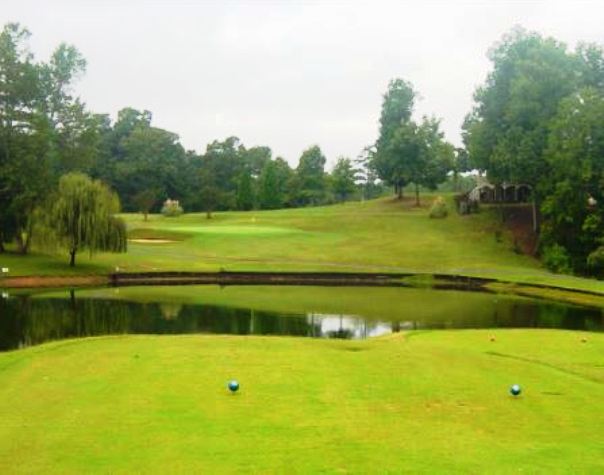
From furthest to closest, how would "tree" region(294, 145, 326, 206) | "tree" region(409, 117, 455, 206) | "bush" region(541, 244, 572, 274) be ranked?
1. "tree" region(294, 145, 326, 206)
2. "tree" region(409, 117, 455, 206)
3. "bush" region(541, 244, 572, 274)

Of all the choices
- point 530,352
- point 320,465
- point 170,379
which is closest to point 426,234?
→ point 530,352

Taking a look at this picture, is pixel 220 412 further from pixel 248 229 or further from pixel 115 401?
pixel 248 229

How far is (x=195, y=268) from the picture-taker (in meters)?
51.0

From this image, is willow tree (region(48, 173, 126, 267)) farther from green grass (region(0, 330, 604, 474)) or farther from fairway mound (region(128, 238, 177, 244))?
green grass (region(0, 330, 604, 474))

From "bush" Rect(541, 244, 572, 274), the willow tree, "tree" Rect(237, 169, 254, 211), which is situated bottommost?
"bush" Rect(541, 244, 572, 274)

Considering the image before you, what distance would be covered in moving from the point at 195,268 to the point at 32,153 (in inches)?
566

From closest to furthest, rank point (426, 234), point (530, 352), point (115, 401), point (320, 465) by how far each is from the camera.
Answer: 1. point (320, 465)
2. point (115, 401)
3. point (530, 352)
4. point (426, 234)

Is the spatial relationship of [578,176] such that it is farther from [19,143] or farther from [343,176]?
[343,176]

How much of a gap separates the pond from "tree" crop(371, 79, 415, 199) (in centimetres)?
4051

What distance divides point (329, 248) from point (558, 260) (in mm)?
19083

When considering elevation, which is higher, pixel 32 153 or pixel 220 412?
pixel 32 153

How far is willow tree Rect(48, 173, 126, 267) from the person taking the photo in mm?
49062

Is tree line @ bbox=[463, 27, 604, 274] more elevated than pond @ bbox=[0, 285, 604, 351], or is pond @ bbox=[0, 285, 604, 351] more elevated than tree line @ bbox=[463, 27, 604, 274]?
tree line @ bbox=[463, 27, 604, 274]

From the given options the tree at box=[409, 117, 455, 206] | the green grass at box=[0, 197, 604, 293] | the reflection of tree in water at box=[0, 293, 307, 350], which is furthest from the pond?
the tree at box=[409, 117, 455, 206]
